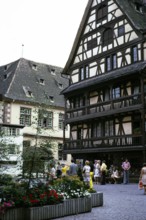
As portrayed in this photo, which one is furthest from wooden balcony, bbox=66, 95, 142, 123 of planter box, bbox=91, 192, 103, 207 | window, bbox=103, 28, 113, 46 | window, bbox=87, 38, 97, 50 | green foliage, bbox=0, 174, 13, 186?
green foliage, bbox=0, 174, 13, 186

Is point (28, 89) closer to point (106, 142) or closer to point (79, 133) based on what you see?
point (79, 133)

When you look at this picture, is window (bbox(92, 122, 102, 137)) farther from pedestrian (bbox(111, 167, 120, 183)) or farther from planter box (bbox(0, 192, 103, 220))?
planter box (bbox(0, 192, 103, 220))

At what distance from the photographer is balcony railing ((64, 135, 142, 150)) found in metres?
27.1

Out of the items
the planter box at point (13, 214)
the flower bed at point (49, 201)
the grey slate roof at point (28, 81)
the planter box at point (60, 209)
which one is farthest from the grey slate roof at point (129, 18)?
the planter box at point (13, 214)

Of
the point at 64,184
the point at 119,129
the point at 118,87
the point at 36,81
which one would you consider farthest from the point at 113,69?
the point at 64,184

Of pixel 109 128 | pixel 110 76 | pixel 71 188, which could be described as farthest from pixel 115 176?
pixel 71 188

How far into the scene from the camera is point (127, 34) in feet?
99.8

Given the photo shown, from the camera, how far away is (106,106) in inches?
1195

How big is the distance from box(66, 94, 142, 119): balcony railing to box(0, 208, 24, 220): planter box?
18.3 meters

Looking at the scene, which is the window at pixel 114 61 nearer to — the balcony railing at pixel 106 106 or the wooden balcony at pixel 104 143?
the balcony railing at pixel 106 106

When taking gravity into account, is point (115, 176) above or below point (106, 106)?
below

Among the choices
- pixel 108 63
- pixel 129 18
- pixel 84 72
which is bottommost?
pixel 84 72

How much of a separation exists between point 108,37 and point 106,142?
9278mm

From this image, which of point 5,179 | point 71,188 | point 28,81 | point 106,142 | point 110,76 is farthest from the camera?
point 28,81
